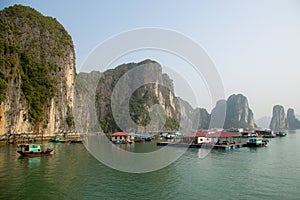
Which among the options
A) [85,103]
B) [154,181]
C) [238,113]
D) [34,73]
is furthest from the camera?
[238,113]

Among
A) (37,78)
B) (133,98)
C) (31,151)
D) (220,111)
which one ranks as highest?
(37,78)

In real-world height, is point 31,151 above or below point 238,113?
below

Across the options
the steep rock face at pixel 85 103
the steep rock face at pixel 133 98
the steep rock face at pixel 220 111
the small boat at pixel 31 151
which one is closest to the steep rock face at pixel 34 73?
the steep rock face at pixel 85 103

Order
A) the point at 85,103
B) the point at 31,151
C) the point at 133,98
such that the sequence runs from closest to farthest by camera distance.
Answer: the point at 31,151, the point at 85,103, the point at 133,98

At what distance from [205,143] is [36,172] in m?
27.0

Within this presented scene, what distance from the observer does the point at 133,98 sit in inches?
4953

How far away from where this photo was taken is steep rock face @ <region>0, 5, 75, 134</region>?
2090 inches

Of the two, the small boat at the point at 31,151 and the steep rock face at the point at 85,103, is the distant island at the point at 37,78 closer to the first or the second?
the steep rock face at the point at 85,103

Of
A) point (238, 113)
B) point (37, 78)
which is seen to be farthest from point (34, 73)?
point (238, 113)

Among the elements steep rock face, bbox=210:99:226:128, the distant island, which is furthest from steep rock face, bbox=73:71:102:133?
steep rock face, bbox=210:99:226:128

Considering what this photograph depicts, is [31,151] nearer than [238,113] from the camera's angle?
Yes

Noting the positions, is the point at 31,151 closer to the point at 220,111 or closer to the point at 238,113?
the point at 220,111

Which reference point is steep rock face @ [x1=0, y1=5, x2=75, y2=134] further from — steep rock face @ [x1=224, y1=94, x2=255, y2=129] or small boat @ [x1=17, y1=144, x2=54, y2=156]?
steep rock face @ [x1=224, y1=94, x2=255, y2=129]

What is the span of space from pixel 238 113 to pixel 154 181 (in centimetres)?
17623
